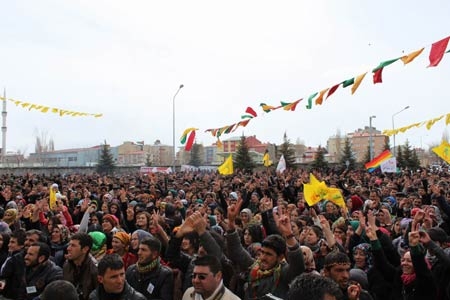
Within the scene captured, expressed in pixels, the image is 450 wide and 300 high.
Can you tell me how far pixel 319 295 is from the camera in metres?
2.41

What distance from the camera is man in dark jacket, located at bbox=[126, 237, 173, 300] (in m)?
4.73

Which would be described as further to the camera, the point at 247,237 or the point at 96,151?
the point at 96,151

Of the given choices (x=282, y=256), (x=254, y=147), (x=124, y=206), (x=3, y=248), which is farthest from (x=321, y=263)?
(x=254, y=147)

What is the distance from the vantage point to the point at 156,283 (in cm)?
475

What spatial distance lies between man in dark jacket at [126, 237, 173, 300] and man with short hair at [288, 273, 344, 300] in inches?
98.7

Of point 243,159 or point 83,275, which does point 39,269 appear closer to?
point 83,275

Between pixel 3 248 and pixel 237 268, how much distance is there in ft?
10.7

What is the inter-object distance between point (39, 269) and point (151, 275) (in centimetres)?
126

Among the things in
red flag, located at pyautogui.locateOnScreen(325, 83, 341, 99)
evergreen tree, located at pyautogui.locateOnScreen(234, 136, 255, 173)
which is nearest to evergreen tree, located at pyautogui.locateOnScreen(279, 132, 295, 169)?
evergreen tree, located at pyautogui.locateOnScreen(234, 136, 255, 173)

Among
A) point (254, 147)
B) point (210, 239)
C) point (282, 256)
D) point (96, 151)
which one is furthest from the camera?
point (254, 147)

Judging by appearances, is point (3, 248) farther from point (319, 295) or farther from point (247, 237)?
point (319, 295)

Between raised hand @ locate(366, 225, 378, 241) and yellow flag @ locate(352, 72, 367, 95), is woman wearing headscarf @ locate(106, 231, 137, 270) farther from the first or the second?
yellow flag @ locate(352, 72, 367, 95)

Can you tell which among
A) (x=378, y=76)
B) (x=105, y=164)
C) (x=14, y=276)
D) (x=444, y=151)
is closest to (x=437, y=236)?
(x=378, y=76)

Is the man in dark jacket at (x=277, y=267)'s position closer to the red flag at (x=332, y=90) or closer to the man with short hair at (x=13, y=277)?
the man with short hair at (x=13, y=277)
